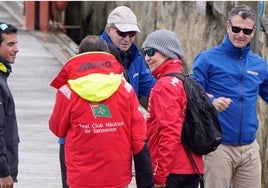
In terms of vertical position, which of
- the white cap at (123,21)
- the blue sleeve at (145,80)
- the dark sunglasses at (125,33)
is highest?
the white cap at (123,21)

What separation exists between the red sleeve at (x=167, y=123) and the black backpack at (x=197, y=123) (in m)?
0.08

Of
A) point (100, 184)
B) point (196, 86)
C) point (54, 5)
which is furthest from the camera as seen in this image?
point (54, 5)

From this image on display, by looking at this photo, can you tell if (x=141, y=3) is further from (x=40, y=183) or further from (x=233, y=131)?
(x=233, y=131)

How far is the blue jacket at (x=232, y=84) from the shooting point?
6.26 metres

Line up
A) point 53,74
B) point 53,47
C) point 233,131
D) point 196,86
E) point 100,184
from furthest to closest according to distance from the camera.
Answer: point 53,47 → point 53,74 → point 233,131 → point 196,86 → point 100,184

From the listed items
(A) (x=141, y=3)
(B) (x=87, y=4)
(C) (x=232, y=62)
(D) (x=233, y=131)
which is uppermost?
(C) (x=232, y=62)

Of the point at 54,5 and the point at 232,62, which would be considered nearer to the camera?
the point at 232,62

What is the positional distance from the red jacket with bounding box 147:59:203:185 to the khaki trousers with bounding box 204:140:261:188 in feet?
2.18

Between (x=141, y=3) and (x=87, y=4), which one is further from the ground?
(x=141, y=3)

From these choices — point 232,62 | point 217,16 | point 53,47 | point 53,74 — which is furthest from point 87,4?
point 232,62

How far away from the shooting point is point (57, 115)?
17.6ft

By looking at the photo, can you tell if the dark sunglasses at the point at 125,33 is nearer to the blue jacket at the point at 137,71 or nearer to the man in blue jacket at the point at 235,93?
the blue jacket at the point at 137,71


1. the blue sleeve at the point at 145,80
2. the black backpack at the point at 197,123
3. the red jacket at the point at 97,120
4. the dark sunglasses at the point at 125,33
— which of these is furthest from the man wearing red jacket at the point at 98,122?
the blue sleeve at the point at 145,80

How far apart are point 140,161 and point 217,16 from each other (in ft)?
22.1
